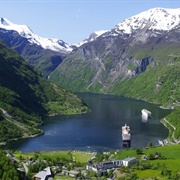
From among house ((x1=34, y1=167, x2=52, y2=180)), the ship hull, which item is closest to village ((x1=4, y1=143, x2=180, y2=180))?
house ((x1=34, y1=167, x2=52, y2=180))

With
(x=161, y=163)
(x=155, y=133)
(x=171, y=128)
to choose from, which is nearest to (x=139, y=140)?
(x=155, y=133)

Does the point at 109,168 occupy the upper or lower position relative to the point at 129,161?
lower

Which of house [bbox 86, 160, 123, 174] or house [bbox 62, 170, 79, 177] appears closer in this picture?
house [bbox 62, 170, 79, 177]

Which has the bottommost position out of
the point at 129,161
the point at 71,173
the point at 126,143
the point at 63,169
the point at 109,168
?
the point at 71,173

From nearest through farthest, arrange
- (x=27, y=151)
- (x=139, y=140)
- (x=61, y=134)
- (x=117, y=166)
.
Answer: (x=117, y=166) < (x=27, y=151) < (x=139, y=140) < (x=61, y=134)

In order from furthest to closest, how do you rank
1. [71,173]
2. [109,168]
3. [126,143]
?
1. [126,143]
2. [109,168]
3. [71,173]

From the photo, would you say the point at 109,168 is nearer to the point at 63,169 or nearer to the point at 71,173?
the point at 63,169

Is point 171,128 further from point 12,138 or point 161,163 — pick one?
point 161,163

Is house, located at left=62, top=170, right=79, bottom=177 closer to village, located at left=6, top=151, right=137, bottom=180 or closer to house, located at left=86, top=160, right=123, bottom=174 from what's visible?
village, located at left=6, top=151, right=137, bottom=180

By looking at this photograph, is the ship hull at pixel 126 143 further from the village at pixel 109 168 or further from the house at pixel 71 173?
the house at pixel 71 173

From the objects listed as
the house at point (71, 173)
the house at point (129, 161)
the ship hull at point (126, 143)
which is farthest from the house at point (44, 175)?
the ship hull at point (126, 143)

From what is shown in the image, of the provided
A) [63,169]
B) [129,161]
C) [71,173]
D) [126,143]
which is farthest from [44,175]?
[126,143]
